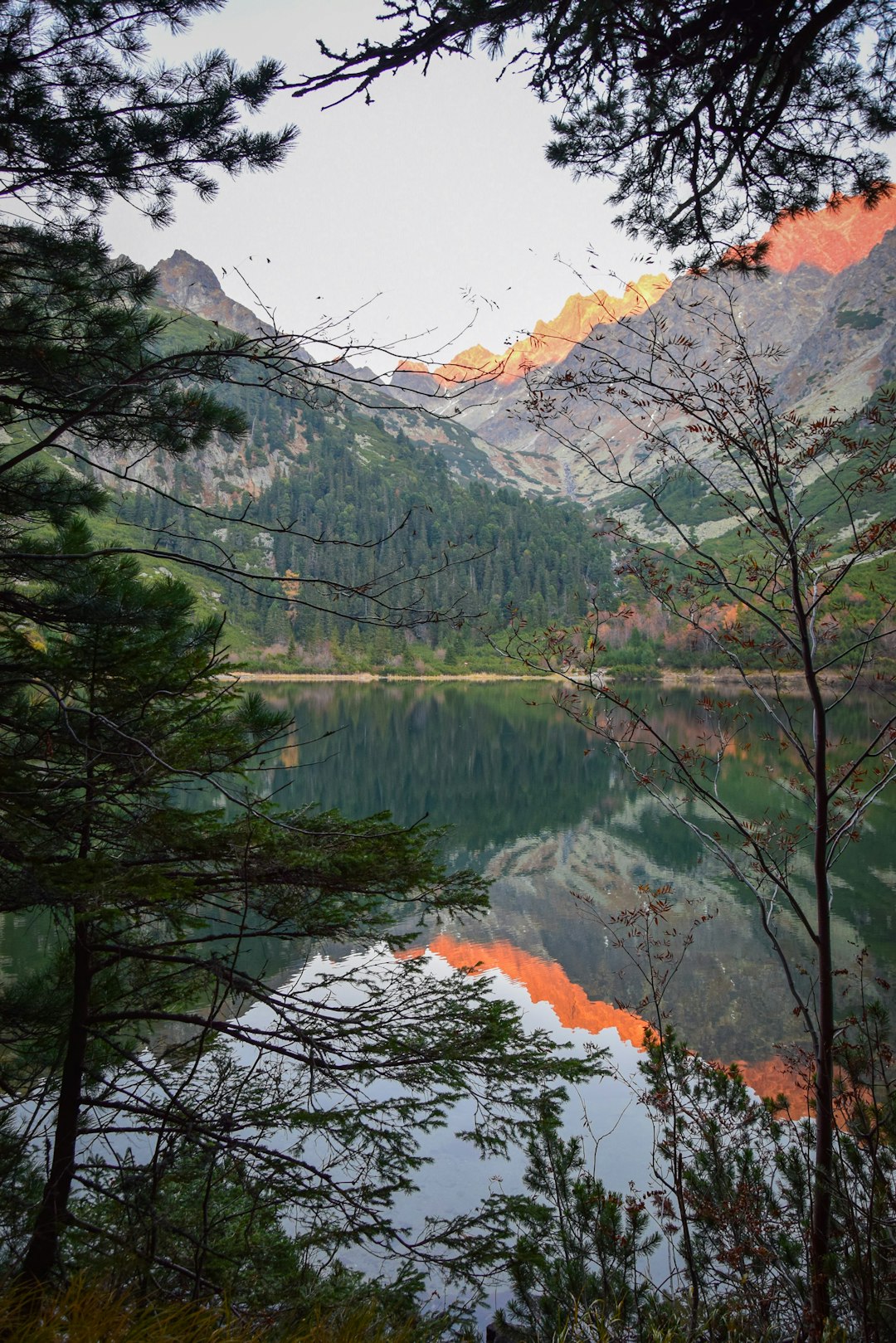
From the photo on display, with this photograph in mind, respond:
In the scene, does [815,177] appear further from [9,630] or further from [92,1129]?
[92,1129]

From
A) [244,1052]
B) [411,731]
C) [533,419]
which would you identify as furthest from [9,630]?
[411,731]

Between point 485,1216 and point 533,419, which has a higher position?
point 533,419

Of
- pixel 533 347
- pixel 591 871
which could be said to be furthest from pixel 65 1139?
pixel 591 871

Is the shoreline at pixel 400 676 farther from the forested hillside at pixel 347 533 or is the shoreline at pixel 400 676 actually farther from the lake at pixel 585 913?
the lake at pixel 585 913

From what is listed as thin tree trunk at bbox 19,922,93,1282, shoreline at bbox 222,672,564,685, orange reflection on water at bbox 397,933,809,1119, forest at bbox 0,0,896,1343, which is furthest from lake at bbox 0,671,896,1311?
shoreline at bbox 222,672,564,685

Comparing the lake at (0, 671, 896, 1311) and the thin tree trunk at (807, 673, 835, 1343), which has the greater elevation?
the lake at (0, 671, 896, 1311)

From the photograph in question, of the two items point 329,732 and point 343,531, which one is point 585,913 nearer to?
point 329,732

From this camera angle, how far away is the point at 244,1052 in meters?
9.55

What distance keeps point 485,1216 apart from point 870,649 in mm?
3481

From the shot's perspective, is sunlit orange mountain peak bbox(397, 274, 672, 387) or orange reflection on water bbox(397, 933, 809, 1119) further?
orange reflection on water bbox(397, 933, 809, 1119)

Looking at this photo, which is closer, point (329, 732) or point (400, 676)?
point (329, 732)

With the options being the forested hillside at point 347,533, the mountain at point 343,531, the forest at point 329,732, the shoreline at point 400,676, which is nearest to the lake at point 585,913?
the forest at point 329,732

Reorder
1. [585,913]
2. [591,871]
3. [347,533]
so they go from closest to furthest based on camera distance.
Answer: [585,913], [591,871], [347,533]

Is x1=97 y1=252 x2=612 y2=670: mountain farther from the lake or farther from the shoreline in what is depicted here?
the lake
